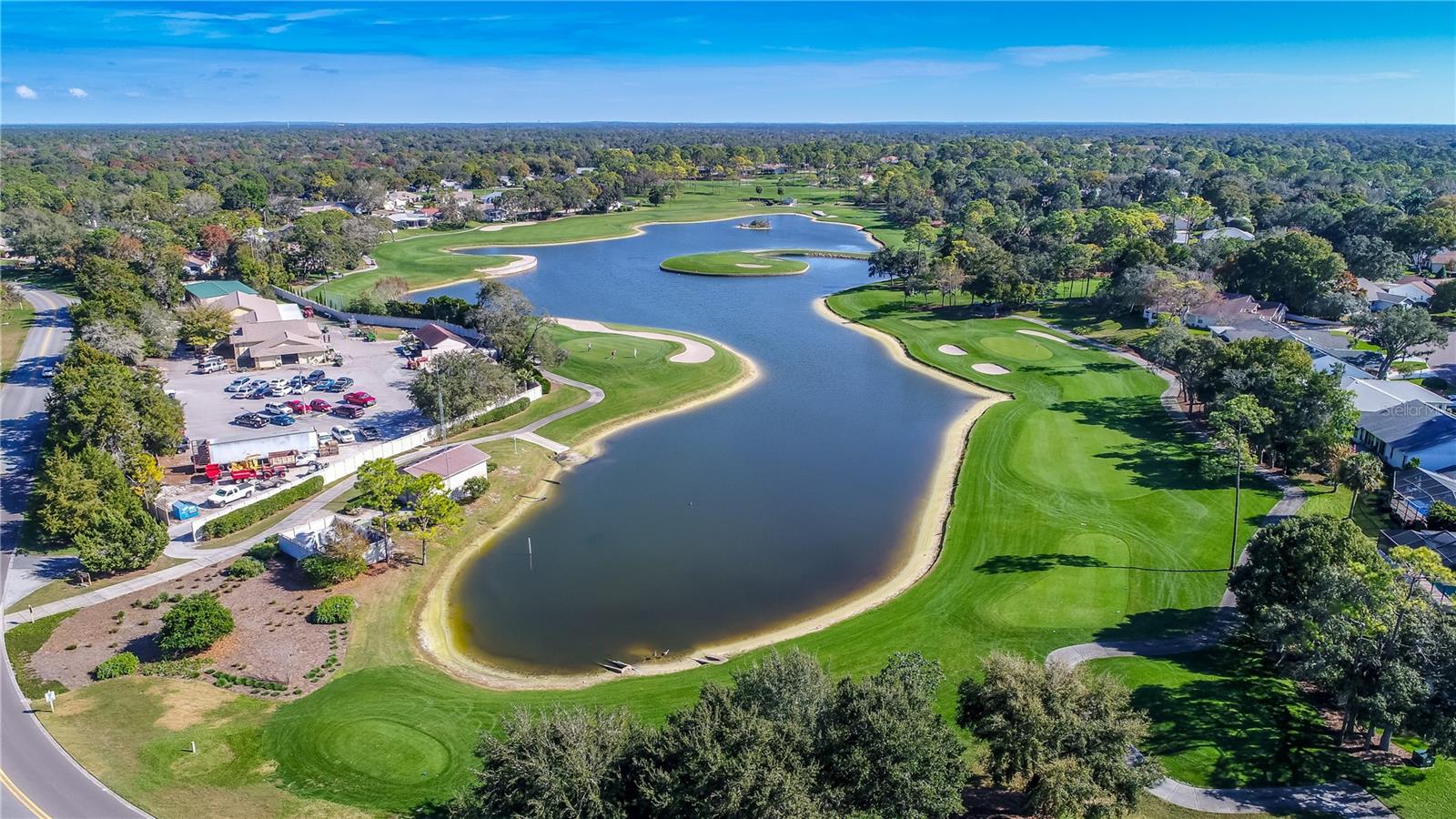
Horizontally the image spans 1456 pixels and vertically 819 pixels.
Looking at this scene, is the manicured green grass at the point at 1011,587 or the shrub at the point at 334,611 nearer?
the manicured green grass at the point at 1011,587

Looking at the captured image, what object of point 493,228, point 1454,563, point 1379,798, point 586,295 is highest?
point 493,228

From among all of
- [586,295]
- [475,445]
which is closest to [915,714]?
[475,445]

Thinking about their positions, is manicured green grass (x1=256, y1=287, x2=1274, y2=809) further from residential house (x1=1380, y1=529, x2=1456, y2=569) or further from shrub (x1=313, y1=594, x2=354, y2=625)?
residential house (x1=1380, y1=529, x2=1456, y2=569)

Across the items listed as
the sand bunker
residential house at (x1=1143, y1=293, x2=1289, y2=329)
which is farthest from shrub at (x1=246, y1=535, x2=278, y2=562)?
residential house at (x1=1143, y1=293, x2=1289, y2=329)

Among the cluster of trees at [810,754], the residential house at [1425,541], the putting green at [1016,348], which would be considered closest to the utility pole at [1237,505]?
the residential house at [1425,541]

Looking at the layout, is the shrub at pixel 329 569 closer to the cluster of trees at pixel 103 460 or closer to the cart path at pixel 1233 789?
the cluster of trees at pixel 103 460

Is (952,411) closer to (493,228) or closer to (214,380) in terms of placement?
(214,380)

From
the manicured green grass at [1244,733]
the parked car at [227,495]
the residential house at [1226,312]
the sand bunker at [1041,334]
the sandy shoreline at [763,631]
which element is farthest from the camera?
the sand bunker at [1041,334]

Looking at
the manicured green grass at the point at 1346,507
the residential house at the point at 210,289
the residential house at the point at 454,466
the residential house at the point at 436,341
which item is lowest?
the manicured green grass at the point at 1346,507
